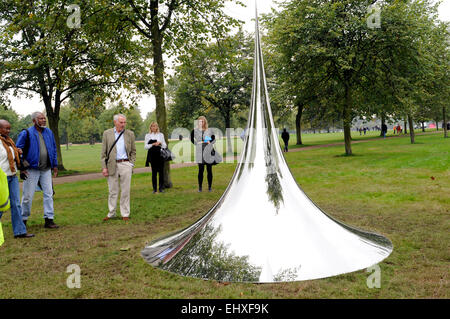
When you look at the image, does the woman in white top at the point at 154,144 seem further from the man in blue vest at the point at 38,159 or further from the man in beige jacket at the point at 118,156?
the man in blue vest at the point at 38,159

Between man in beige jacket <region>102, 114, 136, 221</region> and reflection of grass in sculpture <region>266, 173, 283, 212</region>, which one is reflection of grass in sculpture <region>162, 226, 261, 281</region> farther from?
man in beige jacket <region>102, 114, 136, 221</region>

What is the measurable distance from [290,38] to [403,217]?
14.8 m

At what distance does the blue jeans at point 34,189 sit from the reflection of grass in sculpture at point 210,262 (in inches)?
154

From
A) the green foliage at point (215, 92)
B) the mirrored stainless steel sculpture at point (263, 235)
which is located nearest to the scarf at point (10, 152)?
the mirrored stainless steel sculpture at point (263, 235)

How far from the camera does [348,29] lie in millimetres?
17953

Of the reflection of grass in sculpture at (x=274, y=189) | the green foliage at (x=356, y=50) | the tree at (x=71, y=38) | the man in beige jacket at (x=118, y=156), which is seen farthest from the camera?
the green foliage at (x=356, y=50)

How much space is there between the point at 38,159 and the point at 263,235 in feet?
15.9

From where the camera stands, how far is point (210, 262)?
→ 3.60m

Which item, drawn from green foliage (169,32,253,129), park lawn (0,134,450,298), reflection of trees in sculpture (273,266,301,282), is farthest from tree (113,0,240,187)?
green foliage (169,32,253,129)

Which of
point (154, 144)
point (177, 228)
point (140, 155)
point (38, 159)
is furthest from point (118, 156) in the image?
point (140, 155)

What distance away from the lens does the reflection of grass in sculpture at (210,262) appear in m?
3.46

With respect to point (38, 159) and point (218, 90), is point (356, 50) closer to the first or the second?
point (218, 90)

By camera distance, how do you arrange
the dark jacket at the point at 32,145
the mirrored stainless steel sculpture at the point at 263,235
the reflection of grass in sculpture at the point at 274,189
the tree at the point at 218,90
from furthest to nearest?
1. the tree at the point at 218,90
2. the dark jacket at the point at 32,145
3. the reflection of grass in sculpture at the point at 274,189
4. the mirrored stainless steel sculpture at the point at 263,235

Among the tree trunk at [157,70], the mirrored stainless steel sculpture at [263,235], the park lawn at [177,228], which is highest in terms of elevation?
the tree trunk at [157,70]
